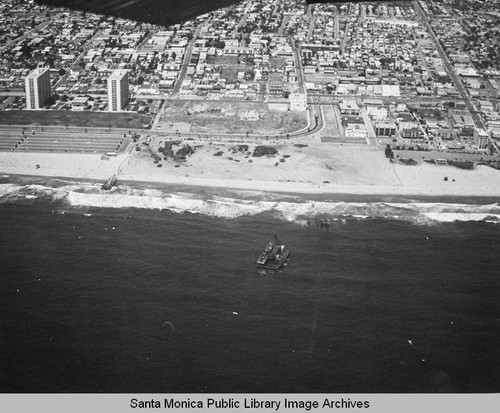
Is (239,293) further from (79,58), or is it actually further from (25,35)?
(25,35)

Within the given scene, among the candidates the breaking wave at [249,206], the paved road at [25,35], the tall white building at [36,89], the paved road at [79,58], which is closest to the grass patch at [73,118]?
the tall white building at [36,89]

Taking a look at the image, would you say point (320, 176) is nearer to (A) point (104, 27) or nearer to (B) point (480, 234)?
(B) point (480, 234)

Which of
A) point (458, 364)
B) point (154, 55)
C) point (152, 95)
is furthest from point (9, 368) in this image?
point (154, 55)

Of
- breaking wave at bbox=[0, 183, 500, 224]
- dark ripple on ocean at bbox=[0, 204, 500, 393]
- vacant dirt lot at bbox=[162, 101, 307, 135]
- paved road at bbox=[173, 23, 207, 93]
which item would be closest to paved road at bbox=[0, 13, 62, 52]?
paved road at bbox=[173, 23, 207, 93]

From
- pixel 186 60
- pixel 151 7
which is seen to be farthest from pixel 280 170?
pixel 151 7

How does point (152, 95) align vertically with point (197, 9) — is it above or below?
below

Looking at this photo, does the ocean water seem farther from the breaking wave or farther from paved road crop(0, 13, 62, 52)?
paved road crop(0, 13, 62, 52)
